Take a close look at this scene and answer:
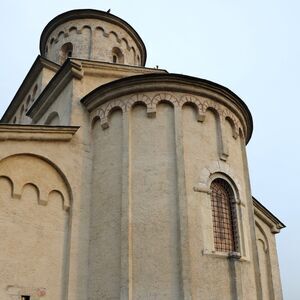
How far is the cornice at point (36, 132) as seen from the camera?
10.7 metres

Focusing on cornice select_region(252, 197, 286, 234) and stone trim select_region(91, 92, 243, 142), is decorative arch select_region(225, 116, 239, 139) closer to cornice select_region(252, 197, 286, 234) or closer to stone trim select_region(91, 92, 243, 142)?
stone trim select_region(91, 92, 243, 142)

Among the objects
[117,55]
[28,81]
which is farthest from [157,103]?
[117,55]

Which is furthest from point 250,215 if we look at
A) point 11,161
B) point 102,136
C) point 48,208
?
point 11,161

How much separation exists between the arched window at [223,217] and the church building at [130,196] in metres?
0.03

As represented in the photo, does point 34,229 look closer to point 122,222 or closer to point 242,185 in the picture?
point 122,222

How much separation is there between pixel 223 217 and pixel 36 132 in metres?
5.76

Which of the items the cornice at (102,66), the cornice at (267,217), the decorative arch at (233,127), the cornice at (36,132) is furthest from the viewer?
the cornice at (267,217)

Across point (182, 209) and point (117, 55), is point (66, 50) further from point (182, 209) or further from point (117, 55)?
point (182, 209)

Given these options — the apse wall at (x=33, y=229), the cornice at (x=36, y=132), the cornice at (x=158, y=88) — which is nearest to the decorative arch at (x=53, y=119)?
the cornice at (x=158, y=88)

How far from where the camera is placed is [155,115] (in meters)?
11.8

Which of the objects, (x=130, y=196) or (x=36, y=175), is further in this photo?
(x=36, y=175)

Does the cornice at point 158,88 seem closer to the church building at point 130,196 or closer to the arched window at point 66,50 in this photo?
the church building at point 130,196

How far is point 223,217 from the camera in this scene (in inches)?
451

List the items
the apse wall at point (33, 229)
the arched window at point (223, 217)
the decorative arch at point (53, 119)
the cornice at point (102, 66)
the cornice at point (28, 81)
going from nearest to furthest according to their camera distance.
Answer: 1. the apse wall at point (33, 229)
2. the arched window at point (223, 217)
3. the cornice at point (102, 66)
4. the decorative arch at point (53, 119)
5. the cornice at point (28, 81)
